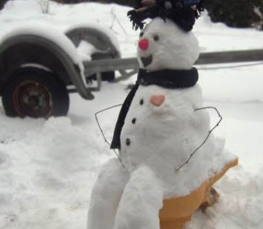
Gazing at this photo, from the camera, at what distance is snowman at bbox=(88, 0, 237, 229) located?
1.81 meters

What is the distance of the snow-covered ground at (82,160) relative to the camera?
2.45 m

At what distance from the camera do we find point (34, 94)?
3.77 metres

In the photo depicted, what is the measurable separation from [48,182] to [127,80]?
9.10 feet

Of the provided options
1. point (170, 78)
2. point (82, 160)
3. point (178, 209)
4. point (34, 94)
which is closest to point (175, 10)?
point (170, 78)

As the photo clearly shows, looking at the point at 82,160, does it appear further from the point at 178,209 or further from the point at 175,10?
the point at 175,10

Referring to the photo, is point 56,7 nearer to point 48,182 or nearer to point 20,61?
point 20,61

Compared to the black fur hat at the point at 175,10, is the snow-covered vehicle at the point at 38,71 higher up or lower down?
lower down

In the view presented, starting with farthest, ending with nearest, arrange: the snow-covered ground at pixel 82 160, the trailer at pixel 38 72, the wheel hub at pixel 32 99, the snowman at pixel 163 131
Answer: the wheel hub at pixel 32 99, the trailer at pixel 38 72, the snow-covered ground at pixel 82 160, the snowman at pixel 163 131

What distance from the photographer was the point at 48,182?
286 cm

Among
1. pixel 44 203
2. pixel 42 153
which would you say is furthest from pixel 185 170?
pixel 42 153

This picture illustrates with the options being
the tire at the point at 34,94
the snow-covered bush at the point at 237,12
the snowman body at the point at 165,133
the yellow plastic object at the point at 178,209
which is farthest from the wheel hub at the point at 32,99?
the snow-covered bush at the point at 237,12

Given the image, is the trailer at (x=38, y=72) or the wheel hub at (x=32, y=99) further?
the wheel hub at (x=32, y=99)

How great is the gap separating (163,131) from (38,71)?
2.24 metres

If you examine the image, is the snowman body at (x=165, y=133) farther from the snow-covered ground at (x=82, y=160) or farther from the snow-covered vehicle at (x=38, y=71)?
the snow-covered vehicle at (x=38, y=71)
